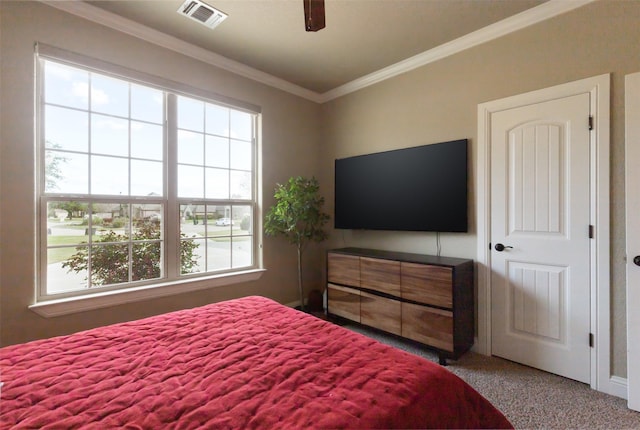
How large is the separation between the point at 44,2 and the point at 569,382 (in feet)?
15.5

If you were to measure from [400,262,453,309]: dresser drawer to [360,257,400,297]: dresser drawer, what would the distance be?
71 mm

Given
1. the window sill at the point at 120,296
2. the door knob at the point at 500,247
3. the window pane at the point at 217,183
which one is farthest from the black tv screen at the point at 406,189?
the window sill at the point at 120,296

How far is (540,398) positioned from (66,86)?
4146 mm

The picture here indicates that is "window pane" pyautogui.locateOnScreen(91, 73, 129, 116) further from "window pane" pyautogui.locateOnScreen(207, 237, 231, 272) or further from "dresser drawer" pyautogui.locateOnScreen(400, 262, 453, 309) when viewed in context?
"dresser drawer" pyautogui.locateOnScreen(400, 262, 453, 309)

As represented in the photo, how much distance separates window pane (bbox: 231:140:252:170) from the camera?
3217 mm

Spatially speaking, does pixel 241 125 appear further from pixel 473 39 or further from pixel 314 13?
pixel 473 39

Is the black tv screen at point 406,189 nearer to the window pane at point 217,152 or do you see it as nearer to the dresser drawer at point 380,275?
the dresser drawer at point 380,275

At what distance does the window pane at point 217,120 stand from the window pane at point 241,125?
0.24ft

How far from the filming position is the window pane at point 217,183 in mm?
3018

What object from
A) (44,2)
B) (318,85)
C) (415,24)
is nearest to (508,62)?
(415,24)

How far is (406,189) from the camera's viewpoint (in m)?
2.94

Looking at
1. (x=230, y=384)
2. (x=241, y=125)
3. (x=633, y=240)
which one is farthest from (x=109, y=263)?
(x=633, y=240)

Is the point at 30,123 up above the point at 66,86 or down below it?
below

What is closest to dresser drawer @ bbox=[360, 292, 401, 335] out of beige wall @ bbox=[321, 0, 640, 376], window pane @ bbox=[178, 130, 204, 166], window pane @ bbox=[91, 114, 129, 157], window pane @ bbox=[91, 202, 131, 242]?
beige wall @ bbox=[321, 0, 640, 376]
